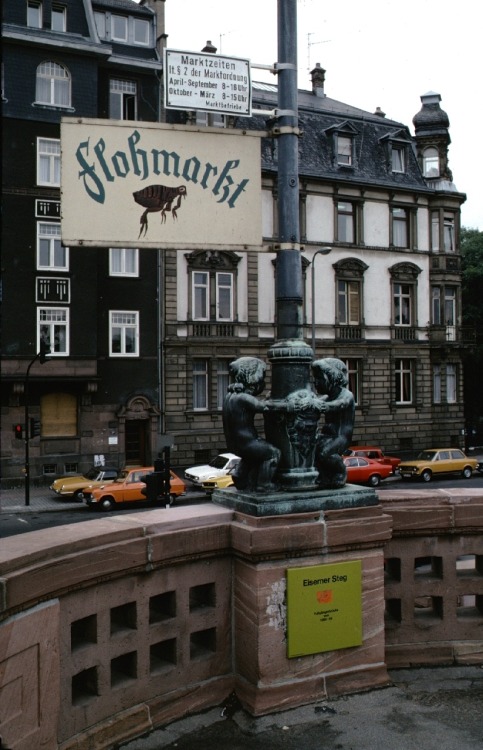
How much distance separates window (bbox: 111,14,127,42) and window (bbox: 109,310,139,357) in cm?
1179

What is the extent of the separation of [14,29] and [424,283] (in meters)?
23.2

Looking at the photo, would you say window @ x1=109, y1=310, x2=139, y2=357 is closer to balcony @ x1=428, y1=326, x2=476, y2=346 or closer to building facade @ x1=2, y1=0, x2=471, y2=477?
building facade @ x1=2, y1=0, x2=471, y2=477

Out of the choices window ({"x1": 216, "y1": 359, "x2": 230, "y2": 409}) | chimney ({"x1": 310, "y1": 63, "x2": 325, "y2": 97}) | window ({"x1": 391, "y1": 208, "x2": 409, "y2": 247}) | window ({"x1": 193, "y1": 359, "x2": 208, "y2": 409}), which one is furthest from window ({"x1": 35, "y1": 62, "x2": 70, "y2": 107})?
window ({"x1": 391, "y1": 208, "x2": 409, "y2": 247})

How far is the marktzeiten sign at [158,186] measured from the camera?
5406 mm

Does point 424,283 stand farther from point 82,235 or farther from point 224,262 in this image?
point 82,235

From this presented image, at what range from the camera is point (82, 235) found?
5.39 metres

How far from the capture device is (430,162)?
1642 inches

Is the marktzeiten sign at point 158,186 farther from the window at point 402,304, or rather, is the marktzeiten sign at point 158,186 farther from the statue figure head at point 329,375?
the window at point 402,304

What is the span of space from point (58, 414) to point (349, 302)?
15789 mm

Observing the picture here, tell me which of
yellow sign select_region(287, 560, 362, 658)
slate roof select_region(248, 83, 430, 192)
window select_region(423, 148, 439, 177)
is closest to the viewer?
yellow sign select_region(287, 560, 362, 658)

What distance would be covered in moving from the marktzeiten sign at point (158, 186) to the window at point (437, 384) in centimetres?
3647

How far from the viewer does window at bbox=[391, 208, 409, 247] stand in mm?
40094

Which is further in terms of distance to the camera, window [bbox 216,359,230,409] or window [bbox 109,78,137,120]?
window [bbox 216,359,230,409]

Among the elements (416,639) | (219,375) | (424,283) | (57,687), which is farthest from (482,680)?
(424,283)
